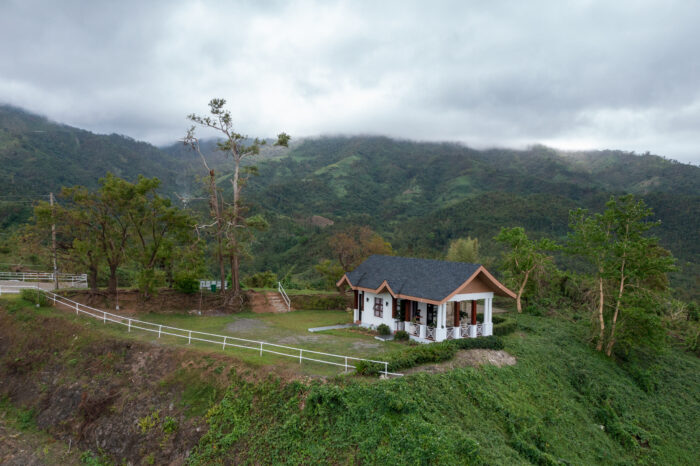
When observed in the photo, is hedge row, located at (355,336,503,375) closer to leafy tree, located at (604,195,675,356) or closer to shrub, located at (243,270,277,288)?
leafy tree, located at (604,195,675,356)

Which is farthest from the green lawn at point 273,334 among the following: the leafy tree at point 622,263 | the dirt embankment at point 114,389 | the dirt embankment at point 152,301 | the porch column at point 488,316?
the leafy tree at point 622,263

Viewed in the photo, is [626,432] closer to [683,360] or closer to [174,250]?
[683,360]

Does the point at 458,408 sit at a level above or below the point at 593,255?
below

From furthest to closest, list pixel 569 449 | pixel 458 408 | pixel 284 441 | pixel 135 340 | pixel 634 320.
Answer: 1. pixel 634 320
2. pixel 135 340
3. pixel 569 449
4. pixel 458 408
5. pixel 284 441

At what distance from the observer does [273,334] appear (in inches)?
862

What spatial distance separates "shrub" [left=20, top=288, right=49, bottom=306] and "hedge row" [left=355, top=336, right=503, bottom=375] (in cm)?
2177

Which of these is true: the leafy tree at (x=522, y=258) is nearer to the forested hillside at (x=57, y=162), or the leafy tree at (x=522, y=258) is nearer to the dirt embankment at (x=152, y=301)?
the dirt embankment at (x=152, y=301)

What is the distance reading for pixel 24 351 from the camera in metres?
20.4

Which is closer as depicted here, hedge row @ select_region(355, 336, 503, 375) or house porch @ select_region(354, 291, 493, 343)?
hedge row @ select_region(355, 336, 503, 375)

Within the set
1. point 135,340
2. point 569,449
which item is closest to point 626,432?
point 569,449

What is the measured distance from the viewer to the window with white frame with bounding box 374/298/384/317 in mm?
23703

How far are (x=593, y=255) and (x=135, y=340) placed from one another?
26664mm

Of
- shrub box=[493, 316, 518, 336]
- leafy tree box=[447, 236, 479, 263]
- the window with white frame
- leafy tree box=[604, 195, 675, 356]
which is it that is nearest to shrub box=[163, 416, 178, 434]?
the window with white frame

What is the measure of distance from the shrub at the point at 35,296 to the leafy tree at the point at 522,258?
1287 inches
